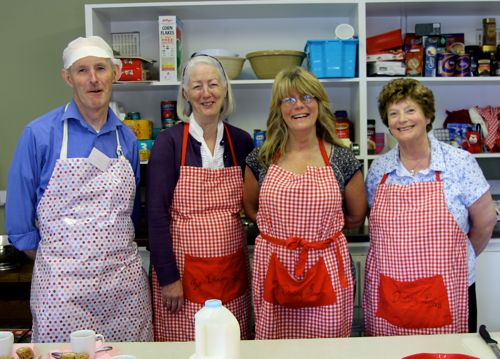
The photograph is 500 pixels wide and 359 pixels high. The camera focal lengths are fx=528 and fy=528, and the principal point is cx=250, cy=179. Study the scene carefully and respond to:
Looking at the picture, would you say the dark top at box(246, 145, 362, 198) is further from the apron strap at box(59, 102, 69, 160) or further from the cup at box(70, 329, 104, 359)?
the cup at box(70, 329, 104, 359)

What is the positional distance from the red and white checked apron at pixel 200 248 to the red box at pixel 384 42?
1.38 meters

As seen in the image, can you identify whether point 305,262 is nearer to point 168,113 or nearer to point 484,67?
point 168,113

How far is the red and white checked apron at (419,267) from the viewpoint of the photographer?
5.58 feet

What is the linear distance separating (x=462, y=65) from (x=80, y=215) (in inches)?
84.8

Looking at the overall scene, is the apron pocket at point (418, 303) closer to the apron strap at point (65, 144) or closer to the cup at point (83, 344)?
the cup at point (83, 344)

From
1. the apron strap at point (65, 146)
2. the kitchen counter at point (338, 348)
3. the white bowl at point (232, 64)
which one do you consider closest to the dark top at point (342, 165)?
the apron strap at point (65, 146)

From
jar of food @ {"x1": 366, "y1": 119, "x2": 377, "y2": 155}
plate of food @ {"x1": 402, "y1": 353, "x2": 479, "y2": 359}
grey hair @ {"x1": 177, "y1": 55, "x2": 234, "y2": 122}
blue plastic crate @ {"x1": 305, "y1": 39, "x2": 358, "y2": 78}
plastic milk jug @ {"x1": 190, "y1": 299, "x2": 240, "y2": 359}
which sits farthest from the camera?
jar of food @ {"x1": 366, "y1": 119, "x2": 377, "y2": 155}

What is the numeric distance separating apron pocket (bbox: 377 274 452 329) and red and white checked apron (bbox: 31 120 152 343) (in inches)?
34.2

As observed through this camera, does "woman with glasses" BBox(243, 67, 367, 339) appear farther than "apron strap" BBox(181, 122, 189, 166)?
No

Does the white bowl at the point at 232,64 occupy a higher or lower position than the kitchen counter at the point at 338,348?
higher

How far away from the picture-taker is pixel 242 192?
6.62 ft

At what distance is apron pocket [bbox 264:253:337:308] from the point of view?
5.74 feet

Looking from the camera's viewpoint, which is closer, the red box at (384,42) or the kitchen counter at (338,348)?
the kitchen counter at (338,348)

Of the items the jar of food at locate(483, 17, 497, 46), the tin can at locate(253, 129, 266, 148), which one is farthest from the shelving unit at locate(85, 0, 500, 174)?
the tin can at locate(253, 129, 266, 148)
